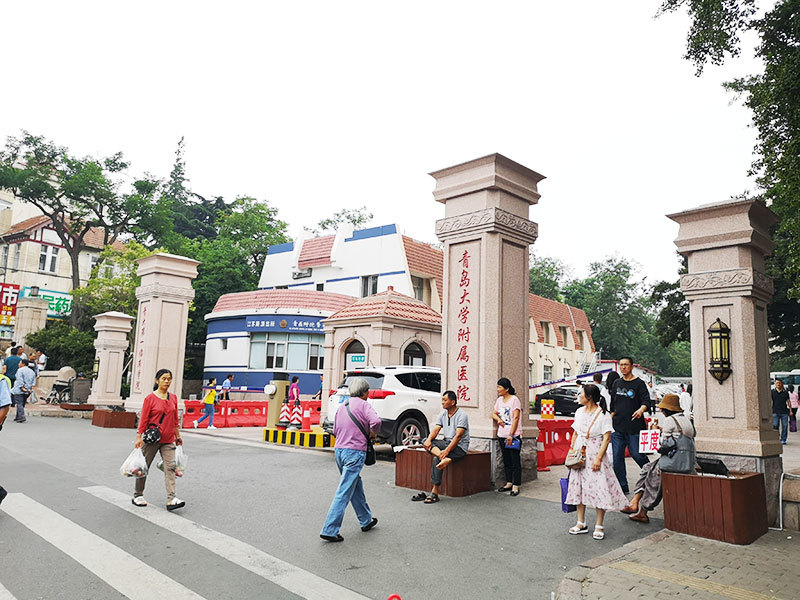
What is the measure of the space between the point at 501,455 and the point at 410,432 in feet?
12.8

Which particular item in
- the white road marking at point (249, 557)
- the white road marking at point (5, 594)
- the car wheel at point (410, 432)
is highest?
the car wheel at point (410, 432)

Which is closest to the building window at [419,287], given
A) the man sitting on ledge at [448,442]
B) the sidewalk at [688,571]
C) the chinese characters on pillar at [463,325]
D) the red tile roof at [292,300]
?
the red tile roof at [292,300]

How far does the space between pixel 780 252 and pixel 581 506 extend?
60.0 feet

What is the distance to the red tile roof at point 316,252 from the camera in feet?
122

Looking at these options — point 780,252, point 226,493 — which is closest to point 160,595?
point 226,493

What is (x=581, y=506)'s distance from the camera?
634cm

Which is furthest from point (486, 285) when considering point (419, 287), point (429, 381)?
point (419, 287)

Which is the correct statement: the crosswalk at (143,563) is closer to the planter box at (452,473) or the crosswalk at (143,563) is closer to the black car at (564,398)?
the planter box at (452,473)

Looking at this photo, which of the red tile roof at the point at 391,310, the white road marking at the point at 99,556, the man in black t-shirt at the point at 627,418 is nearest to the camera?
the white road marking at the point at 99,556

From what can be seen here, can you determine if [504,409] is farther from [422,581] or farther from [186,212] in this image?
[186,212]

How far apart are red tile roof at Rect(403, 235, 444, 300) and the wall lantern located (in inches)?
998

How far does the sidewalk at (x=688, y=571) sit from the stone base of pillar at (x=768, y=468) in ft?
2.99

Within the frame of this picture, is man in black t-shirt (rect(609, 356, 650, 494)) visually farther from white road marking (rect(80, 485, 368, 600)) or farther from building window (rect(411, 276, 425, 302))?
building window (rect(411, 276, 425, 302))

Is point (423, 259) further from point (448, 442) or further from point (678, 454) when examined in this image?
point (678, 454)
